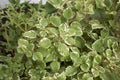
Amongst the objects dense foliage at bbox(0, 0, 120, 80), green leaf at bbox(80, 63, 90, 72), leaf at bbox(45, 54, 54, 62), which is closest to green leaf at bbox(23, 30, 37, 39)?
dense foliage at bbox(0, 0, 120, 80)

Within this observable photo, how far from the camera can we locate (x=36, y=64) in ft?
4.40

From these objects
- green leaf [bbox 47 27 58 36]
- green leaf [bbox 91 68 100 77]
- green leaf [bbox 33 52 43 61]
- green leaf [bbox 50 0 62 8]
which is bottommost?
green leaf [bbox 91 68 100 77]

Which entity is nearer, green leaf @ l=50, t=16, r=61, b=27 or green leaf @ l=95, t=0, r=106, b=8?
green leaf @ l=50, t=16, r=61, b=27

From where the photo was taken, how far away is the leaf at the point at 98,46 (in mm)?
1327

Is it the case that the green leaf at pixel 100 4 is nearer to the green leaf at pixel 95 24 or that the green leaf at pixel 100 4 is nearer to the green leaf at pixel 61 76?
the green leaf at pixel 95 24

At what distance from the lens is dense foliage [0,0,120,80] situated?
50.3 inches

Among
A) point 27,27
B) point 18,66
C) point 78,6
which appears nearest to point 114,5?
point 78,6

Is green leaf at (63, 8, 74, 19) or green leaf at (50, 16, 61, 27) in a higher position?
green leaf at (63, 8, 74, 19)

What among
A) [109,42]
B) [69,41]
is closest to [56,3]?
[69,41]

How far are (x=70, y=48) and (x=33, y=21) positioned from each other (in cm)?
21

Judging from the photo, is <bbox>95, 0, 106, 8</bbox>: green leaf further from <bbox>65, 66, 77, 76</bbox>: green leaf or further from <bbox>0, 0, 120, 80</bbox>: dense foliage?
<bbox>65, 66, 77, 76</bbox>: green leaf

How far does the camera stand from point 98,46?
1.33 meters

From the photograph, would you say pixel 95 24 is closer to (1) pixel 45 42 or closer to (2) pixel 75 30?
(2) pixel 75 30

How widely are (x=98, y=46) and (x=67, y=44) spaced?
13 cm
